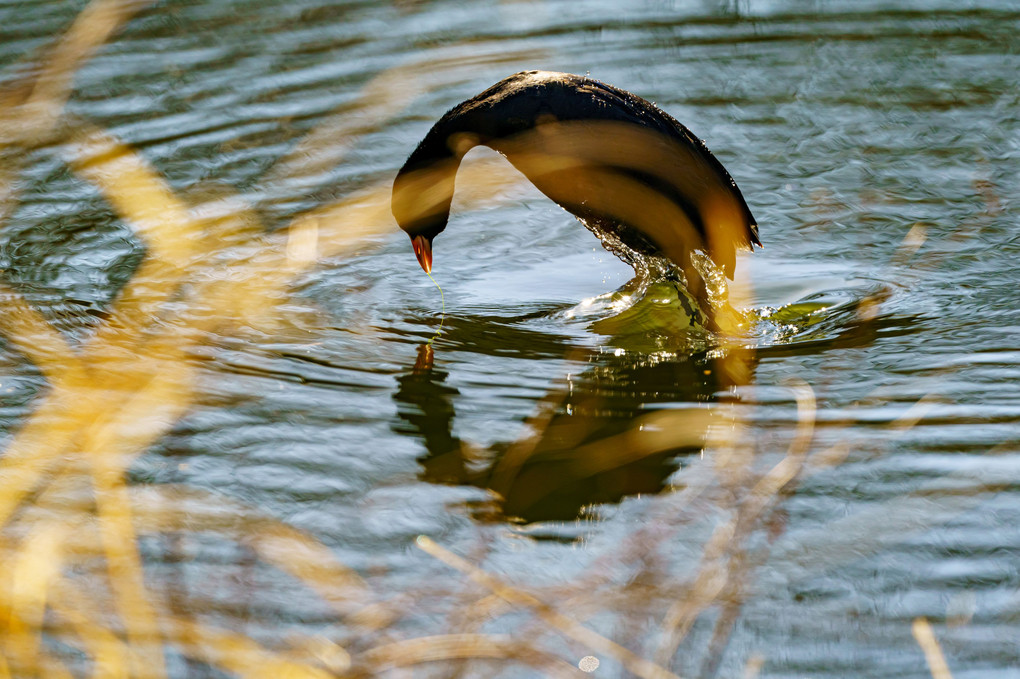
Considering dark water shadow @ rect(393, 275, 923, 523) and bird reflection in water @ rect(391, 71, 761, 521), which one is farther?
bird reflection in water @ rect(391, 71, 761, 521)

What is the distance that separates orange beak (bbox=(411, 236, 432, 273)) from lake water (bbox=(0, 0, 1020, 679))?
0.26 feet

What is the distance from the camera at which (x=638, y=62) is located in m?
5.42

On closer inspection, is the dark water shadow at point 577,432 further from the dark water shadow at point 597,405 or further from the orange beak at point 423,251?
the orange beak at point 423,251

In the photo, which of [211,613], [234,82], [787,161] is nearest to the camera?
[211,613]

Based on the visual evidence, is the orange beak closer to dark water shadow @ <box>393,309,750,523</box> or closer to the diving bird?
the diving bird

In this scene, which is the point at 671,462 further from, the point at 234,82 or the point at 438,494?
the point at 234,82

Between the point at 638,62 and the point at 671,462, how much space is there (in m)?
3.13

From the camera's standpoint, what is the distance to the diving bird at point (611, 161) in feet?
10.8

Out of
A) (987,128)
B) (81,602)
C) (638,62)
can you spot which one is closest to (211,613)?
(81,602)

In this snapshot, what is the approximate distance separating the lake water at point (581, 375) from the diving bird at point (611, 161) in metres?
0.22

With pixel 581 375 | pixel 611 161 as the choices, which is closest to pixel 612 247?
pixel 611 161

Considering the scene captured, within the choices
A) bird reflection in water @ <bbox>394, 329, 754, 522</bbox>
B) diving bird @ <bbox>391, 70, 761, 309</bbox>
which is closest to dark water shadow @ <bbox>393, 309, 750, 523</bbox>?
bird reflection in water @ <bbox>394, 329, 754, 522</bbox>

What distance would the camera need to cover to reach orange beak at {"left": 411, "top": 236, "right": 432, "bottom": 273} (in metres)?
3.66

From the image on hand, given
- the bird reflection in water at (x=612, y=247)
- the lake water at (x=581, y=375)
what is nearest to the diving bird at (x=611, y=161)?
the bird reflection in water at (x=612, y=247)
